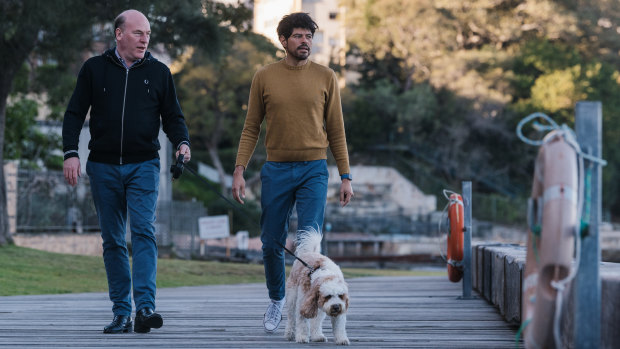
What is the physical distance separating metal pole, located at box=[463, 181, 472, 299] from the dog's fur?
3.29 m

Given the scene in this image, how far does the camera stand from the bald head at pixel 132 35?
5637 mm

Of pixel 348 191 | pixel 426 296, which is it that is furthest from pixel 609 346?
pixel 426 296

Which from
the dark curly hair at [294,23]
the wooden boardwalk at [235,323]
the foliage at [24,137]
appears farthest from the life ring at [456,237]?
the foliage at [24,137]

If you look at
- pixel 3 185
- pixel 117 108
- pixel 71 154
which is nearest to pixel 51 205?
pixel 3 185

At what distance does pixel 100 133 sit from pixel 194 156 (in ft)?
163

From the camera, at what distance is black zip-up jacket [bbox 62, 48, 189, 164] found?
5.66 m

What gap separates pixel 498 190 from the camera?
53969mm

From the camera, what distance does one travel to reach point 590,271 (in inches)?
136

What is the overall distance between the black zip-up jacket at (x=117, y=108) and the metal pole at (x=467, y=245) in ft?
11.9

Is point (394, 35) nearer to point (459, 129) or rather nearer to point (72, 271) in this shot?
point (459, 129)

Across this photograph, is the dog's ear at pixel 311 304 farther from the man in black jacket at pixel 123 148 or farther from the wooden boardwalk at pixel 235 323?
the man in black jacket at pixel 123 148

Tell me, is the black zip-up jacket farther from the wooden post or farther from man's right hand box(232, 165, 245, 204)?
the wooden post

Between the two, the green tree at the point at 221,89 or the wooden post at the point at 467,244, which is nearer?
the wooden post at the point at 467,244

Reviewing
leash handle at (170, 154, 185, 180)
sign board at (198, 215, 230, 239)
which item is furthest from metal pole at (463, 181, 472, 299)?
sign board at (198, 215, 230, 239)
